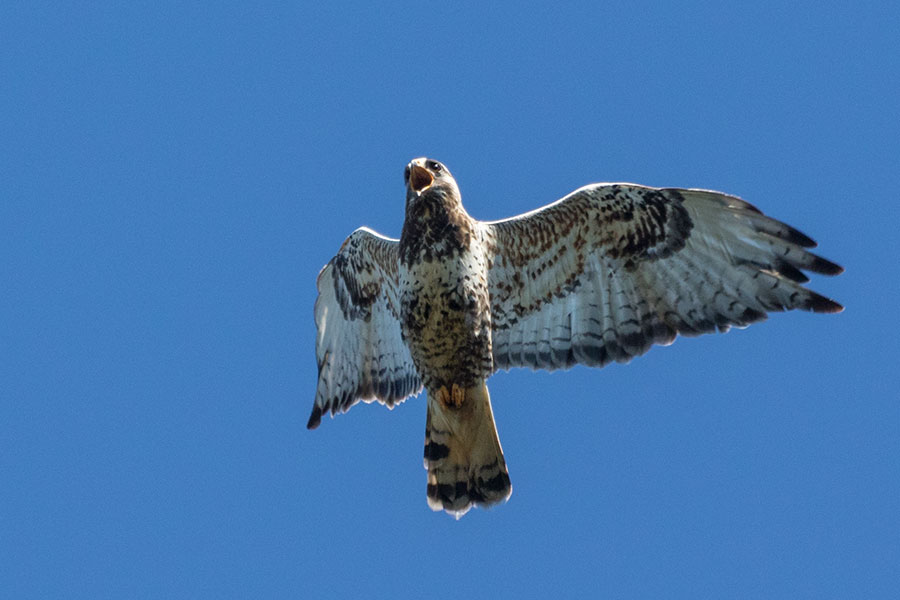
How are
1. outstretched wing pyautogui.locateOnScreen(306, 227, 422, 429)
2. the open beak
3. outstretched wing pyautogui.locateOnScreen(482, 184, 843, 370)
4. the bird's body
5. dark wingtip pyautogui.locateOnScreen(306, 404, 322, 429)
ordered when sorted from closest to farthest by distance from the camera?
outstretched wing pyautogui.locateOnScreen(482, 184, 843, 370), the bird's body, the open beak, outstretched wing pyautogui.locateOnScreen(306, 227, 422, 429), dark wingtip pyautogui.locateOnScreen(306, 404, 322, 429)

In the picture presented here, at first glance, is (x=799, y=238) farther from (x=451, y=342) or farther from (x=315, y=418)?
(x=315, y=418)

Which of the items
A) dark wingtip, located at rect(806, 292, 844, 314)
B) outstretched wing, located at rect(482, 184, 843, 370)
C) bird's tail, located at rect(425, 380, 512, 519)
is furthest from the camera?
bird's tail, located at rect(425, 380, 512, 519)

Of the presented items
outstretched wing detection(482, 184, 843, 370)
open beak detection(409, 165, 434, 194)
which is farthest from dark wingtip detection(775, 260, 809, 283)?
open beak detection(409, 165, 434, 194)

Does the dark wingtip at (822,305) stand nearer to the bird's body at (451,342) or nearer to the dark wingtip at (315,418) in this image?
the bird's body at (451,342)

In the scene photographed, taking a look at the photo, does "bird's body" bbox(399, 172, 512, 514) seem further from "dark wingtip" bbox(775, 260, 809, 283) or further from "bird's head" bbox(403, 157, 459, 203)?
"dark wingtip" bbox(775, 260, 809, 283)

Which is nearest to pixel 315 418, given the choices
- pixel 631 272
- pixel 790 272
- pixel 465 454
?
pixel 465 454
